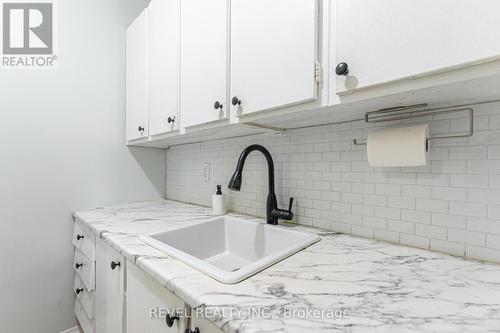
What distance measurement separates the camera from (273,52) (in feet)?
2.82

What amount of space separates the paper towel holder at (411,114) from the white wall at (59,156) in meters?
1.67

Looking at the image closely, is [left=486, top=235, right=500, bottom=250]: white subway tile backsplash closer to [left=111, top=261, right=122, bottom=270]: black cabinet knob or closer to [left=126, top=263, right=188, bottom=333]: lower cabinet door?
[left=126, top=263, right=188, bottom=333]: lower cabinet door

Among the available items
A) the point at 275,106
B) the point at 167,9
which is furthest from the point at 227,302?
the point at 167,9

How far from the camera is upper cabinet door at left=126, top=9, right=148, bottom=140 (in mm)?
1638

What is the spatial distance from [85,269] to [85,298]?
19 cm

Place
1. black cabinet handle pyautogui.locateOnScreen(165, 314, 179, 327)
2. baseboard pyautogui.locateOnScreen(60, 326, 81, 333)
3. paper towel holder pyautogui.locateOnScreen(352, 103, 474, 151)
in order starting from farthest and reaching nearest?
baseboard pyautogui.locateOnScreen(60, 326, 81, 333), paper towel holder pyautogui.locateOnScreen(352, 103, 474, 151), black cabinet handle pyautogui.locateOnScreen(165, 314, 179, 327)

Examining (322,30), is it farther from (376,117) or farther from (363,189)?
(363,189)

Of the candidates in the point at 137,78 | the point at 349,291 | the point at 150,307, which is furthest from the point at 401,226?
the point at 137,78

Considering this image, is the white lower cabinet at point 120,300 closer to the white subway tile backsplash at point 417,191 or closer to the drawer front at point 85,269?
the drawer front at point 85,269

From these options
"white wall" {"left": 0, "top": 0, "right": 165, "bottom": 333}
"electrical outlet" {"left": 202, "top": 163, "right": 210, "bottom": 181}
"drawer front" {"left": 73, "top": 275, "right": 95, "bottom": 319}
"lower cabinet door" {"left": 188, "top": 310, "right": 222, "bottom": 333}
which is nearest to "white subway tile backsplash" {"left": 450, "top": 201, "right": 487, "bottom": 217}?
"lower cabinet door" {"left": 188, "top": 310, "right": 222, "bottom": 333}

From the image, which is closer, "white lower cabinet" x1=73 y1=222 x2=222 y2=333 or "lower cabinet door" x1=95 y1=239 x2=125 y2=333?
"white lower cabinet" x1=73 y1=222 x2=222 y2=333

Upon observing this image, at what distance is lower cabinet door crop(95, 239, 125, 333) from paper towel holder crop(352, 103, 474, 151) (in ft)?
3.51

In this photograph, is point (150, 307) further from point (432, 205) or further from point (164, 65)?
point (164, 65)

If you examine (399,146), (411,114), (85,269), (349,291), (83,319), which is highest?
(411,114)
